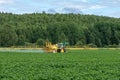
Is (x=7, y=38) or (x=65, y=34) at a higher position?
(x=65, y=34)

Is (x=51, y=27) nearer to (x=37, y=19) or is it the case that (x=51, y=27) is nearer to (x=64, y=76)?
(x=37, y=19)

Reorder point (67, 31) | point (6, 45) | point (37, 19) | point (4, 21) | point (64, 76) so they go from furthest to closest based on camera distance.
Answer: point (37, 19) < point (4, 21) < point (67, 31) < point (6, 45) < point (64, 76)

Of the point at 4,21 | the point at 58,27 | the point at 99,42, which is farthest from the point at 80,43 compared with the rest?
the point at 4,21

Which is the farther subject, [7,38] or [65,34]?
[65,34]

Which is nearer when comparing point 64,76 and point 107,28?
point 64,76

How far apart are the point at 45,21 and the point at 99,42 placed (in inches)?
1869

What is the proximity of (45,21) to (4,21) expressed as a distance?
20268mm

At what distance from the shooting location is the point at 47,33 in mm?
156375

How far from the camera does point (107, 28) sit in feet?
531

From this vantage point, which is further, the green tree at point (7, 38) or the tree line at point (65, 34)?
the tree line at point (65, 34)

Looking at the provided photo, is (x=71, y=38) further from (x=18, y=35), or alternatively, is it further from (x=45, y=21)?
(x=45, y=21)

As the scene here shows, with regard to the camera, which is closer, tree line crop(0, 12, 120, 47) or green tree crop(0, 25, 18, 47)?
green tree crop(0, 25, 18, 47)

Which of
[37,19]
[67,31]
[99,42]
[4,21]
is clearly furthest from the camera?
[37,19]

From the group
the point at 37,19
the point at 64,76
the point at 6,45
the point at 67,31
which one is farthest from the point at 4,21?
the point at 64,76
